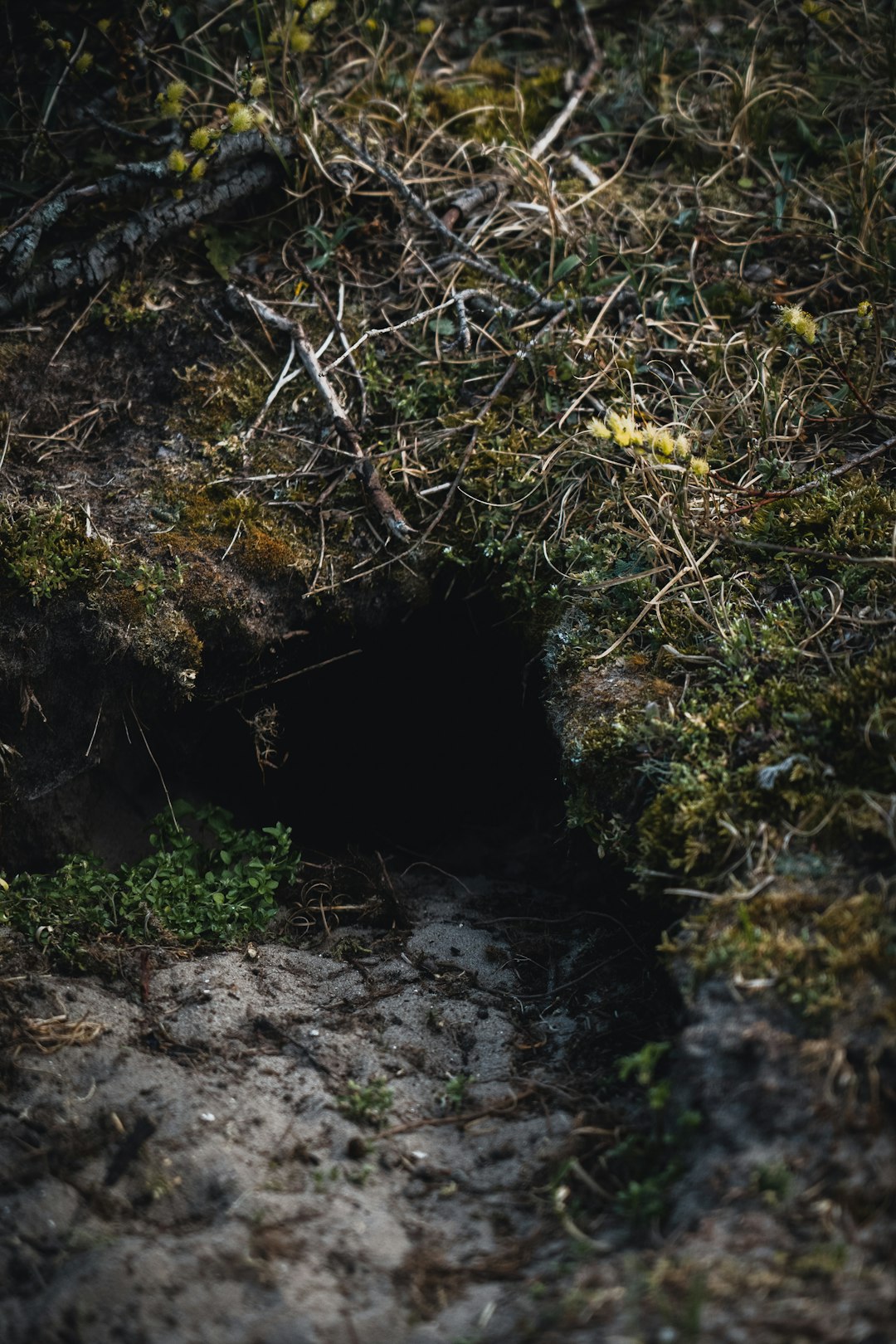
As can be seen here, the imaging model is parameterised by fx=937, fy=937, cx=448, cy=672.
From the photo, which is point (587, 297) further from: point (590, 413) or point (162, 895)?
point (162, 895)

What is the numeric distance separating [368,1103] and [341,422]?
2243mm

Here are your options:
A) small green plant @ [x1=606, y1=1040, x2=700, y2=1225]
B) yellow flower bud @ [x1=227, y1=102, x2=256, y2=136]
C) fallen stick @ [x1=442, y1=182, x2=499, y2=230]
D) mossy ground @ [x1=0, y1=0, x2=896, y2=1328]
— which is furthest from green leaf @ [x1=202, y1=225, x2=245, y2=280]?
small green plant @ [x1=606, y1=1040, x2=700, y2=1225]

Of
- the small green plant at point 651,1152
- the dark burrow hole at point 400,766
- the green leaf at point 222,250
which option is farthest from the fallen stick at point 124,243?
the small green plant at point 651,1152

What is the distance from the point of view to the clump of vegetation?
2.78 meters

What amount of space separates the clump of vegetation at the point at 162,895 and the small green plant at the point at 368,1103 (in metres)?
0.73

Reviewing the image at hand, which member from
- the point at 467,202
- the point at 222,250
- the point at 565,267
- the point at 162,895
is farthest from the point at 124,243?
the point at 162,895

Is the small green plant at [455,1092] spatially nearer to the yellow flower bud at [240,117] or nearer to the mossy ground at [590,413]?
the mossy ground at [590,413]

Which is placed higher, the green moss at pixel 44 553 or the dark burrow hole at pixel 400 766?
the green moss at pixel 44 553

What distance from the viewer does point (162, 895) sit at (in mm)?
2918

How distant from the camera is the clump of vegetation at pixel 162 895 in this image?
2783 millimetres

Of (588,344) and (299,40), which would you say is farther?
(299,40)

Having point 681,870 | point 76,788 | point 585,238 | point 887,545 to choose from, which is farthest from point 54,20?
point 681,870

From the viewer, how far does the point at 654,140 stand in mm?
4055

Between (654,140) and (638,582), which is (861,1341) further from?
(654,140)
